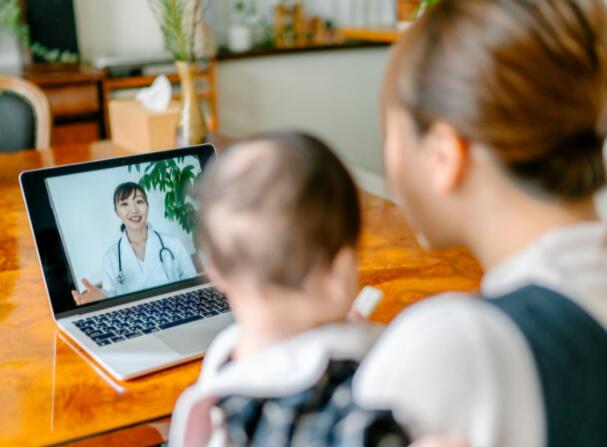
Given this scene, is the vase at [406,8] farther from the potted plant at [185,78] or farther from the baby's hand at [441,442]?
the baby's hand at [441,442]

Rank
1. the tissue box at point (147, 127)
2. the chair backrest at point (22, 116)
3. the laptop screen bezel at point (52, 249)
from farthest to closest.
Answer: the chair backrest at point (22, 116), the tissue box at point (147, 127), the laptop screen bezel at point (52, 249)

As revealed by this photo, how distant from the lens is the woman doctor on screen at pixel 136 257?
124 centimetres

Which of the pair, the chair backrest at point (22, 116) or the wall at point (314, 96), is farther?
the wall at point (314, 96)

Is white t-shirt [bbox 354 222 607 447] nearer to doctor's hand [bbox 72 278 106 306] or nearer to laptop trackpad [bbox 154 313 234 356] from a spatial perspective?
laptop trackpad [bbox 154 313 234 356]

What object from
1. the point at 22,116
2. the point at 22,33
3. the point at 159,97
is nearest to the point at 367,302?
the point at 159,97

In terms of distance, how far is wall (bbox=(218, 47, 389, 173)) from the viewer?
4.49 metres

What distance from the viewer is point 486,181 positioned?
71 centimetres

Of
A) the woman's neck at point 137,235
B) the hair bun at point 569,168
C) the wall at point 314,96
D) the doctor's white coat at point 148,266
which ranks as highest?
the hair bun at point 569,168

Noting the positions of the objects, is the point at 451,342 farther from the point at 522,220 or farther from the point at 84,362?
the point at 84,362

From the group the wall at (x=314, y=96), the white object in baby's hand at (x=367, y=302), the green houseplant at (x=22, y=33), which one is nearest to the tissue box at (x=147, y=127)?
the white object in baby's hand at (x=367, y=302)

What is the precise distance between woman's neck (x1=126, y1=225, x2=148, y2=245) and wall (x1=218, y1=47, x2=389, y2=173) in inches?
128

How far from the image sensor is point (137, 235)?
1.27m

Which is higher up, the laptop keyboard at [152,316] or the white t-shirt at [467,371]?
the white t-shirt at [467,371]

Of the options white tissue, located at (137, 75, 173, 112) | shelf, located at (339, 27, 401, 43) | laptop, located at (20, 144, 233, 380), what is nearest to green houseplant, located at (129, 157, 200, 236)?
laptop, located at (20, 144, 233, 380)
